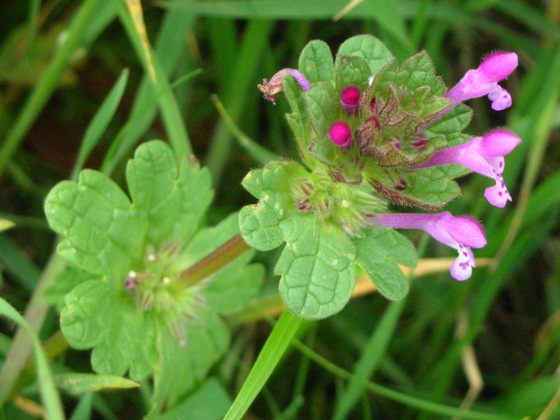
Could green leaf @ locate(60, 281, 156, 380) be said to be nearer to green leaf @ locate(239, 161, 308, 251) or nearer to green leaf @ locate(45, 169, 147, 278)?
green leaf @ locate(45, 169, 147, 278)

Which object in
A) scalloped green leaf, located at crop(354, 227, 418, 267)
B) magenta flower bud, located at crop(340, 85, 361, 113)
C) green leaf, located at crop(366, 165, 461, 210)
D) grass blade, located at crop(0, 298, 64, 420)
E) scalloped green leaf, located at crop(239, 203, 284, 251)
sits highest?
magenta flower bud, located at crop(340, 85, 361, 113)

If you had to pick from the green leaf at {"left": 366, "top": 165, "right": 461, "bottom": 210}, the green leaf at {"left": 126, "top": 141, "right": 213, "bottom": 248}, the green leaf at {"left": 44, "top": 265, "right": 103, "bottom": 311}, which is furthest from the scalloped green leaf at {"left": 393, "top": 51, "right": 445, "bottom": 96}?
the green leaf at {"left": 44, "top": 265, "right": 103, "bottom": 311}

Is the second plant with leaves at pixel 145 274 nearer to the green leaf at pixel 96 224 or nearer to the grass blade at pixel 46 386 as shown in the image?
the green leaf at pixel 96 224

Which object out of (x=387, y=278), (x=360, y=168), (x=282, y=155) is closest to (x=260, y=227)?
(x=360, y=168)

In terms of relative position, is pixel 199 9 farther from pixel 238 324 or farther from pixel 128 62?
pixel 238 324

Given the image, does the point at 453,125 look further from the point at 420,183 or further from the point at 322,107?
the point at 322,107

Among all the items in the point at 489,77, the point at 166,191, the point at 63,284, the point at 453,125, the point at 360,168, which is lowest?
the point at 63,284
